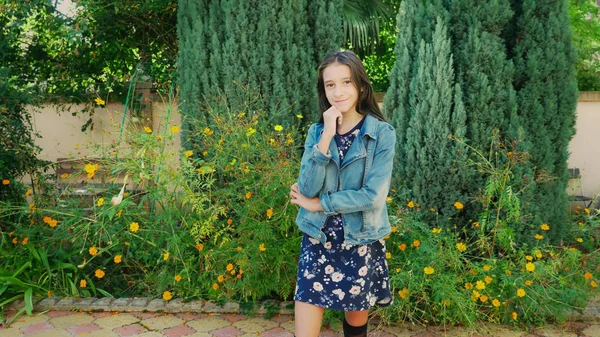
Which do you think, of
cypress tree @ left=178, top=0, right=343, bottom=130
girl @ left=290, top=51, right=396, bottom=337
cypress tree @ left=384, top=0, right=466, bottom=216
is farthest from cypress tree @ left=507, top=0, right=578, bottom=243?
girl @ left=290, top=51, right=396, bottom=337

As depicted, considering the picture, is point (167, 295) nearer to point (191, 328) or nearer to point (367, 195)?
point (191, 328)

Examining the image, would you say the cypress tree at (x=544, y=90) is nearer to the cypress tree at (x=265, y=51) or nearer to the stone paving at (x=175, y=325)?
the stone paving at (x=175, y=325)

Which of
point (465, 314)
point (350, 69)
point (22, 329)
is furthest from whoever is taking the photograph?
point (22, 329)

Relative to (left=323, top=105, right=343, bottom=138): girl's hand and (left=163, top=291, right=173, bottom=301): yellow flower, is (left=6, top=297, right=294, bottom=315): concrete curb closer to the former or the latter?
(left=163, top=291, right=173, bottom=301): yellow flower

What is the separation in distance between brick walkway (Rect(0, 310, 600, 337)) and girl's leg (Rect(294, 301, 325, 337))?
101 cm

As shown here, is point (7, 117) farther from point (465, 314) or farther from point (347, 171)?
point (465, 314)

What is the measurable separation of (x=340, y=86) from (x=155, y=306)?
2174 millimetres

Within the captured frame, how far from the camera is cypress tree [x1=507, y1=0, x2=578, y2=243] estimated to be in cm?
426

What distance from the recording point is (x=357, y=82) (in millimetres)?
2434

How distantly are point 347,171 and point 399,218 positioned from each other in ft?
4.43

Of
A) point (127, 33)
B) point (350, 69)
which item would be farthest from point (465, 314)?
point (127, 33)

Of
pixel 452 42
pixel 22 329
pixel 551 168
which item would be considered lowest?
pixel 22 329

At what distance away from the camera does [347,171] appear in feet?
7.97

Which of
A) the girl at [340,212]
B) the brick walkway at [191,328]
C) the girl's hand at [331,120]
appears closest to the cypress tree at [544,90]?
the brick walkway at [191,328]
